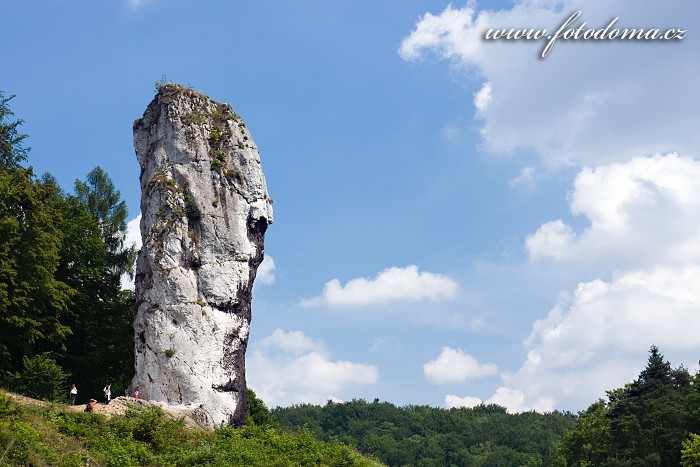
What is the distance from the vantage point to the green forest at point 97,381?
23.3m

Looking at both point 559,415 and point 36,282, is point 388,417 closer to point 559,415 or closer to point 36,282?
point 559,415

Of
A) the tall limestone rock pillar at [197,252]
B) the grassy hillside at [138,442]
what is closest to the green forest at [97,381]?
the grassy hillside at [138,442]

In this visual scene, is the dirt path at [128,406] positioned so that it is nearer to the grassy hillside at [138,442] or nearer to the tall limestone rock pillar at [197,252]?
the tall limestone rock pillar at [197,252]

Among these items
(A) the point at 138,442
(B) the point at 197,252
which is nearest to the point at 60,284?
(B) the point at 197,252

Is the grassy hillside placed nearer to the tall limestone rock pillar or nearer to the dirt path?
the dirt path

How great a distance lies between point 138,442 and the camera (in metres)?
24.8

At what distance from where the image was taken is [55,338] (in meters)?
35.2

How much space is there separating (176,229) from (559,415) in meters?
99.8

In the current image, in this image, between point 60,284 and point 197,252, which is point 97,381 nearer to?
point 60,284

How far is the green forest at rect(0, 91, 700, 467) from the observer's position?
23.3m

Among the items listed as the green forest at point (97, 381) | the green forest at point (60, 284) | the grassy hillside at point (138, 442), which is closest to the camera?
the grassy hillside at point (138, 442)

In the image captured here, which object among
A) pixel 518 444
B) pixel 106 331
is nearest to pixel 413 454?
pixel 518 444

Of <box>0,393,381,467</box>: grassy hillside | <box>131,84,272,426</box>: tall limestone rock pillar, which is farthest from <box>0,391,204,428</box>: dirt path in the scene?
<box>0,393,381,467</box>: grassy hillside

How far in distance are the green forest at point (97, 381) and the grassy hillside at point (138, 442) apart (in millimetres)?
56
